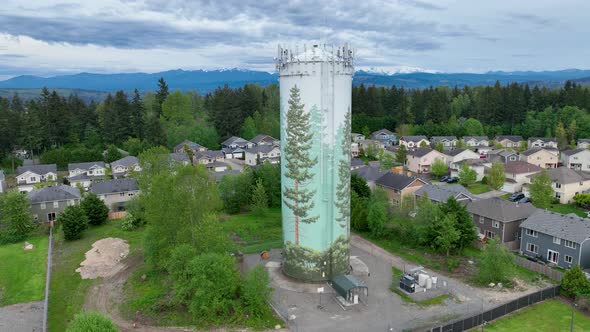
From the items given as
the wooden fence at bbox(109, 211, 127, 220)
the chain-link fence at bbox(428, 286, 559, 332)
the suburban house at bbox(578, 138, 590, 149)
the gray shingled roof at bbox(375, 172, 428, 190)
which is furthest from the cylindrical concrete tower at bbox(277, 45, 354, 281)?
the suburban house at bbox(578, 138, 590, 149)

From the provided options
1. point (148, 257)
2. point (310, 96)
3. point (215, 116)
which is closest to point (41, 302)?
point (148, 257)

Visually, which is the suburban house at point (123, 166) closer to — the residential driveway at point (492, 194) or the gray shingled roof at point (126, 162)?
the gray shingled roof at point (126, 162)

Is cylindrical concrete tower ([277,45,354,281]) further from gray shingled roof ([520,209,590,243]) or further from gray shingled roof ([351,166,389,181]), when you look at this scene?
gray shingled roof ([351,166,389,181])

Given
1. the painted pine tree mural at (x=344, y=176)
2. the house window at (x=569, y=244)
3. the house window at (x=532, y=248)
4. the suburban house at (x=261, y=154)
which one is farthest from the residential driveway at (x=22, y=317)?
the suburban house at (x=261, y=154)

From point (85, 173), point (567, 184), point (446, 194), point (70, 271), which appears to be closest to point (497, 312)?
point (446, 194)

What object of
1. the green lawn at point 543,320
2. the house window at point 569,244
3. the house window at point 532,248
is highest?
the house window at point 569,244

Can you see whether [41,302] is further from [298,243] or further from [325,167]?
[325,167]
